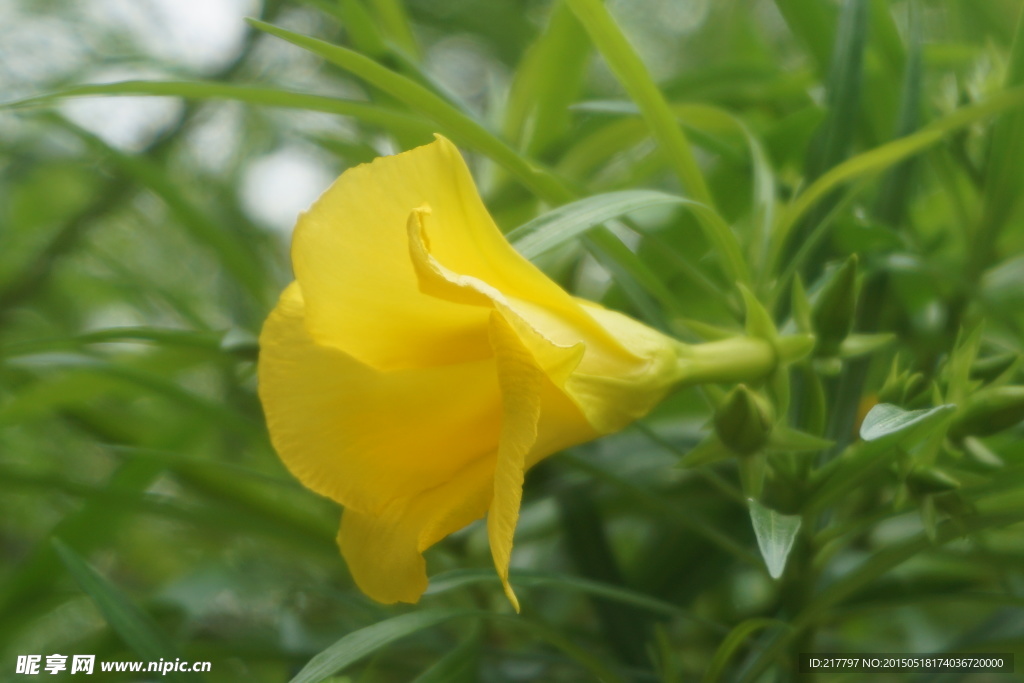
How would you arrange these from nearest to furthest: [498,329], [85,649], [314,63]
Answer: [498,329], [85,649], [314,63]

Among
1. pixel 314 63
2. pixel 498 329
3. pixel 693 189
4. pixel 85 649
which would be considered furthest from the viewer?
pixel 314 63

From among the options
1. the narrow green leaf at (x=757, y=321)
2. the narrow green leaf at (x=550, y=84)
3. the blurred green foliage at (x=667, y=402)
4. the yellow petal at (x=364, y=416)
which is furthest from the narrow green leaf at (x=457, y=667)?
the narrow green leaf at (x=550, y=84)

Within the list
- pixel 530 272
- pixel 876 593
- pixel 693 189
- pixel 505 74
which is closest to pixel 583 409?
pixel 530 272

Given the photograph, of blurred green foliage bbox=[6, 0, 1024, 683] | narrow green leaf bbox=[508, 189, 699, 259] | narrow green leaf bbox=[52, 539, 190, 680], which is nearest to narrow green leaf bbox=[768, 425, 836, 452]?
blurred green foliage bbox=[6, 0, 1024, 683]

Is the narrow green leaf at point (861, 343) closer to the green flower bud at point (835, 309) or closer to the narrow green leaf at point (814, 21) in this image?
the green flower bud at point (835, 309)

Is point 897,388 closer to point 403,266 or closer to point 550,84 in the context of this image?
point 403,266

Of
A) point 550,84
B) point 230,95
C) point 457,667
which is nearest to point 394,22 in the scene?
point 550,84

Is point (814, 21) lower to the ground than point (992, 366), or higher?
higher

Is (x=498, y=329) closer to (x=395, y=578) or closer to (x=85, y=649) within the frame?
(x=395, y=578)

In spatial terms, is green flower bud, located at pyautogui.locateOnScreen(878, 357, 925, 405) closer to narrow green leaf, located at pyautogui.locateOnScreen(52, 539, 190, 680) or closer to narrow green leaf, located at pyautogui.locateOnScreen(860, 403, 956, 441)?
narrow green leaf, located at pyautogui.locateOnScreen(860, 403, 956, 441)
